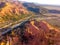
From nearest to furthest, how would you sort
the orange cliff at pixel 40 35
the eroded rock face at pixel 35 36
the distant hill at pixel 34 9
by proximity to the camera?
the eroded rock face at pixel 35 36, the orange cliff at pixel 40 35, the distant hill at pixel 34 9

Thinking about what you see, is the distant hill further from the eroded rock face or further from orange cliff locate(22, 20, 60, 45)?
the eroded rock face

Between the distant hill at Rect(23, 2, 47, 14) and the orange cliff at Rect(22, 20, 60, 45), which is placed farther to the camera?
the distant hill at Rect(23, 2, 47, 14)

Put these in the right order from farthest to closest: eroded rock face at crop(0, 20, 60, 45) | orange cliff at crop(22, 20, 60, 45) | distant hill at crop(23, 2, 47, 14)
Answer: distant hill at crop(23, 2, 47, 14), orange cliff at crop(22, 20, 60, 45), eroded rock face at crop(0, 20, 60, 45)

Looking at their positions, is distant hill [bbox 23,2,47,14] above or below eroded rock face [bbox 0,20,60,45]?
below

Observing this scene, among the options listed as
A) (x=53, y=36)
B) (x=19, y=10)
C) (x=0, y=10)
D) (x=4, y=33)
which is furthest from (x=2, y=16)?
(x=53, y=36)

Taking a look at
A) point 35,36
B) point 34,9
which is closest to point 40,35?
point 35,36

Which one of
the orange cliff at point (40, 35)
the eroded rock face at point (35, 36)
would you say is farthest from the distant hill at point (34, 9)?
the eroded rock face at point (35, 36)

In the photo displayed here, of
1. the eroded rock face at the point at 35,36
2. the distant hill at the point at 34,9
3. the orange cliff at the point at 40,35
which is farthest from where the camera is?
the distant hill at the point at 34,9

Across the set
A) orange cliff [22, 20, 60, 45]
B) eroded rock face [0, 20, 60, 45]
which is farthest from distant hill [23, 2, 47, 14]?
eroded rock face [0, 20, 60, 45]

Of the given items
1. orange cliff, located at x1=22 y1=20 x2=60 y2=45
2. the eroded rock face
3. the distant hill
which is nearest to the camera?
the eroded rock face

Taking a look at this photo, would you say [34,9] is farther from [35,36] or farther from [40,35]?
[35,36]

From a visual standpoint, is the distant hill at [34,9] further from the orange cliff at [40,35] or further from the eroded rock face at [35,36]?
the eroded rock face at [35,36]

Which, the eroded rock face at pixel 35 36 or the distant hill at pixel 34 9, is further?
the distant hill at pixel 34 9
